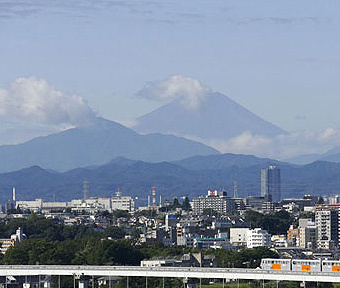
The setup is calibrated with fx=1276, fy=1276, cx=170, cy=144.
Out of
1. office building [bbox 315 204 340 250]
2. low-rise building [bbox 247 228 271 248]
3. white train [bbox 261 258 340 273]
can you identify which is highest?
office building [bbox 315 204 340 250]

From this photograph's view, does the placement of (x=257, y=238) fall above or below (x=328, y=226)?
below

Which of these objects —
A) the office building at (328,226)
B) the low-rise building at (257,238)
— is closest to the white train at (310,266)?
the low-rise building at (257,238)

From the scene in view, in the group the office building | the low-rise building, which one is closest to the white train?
the low-rise building

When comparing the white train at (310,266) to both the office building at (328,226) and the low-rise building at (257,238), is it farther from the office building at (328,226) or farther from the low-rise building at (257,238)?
the office building at (328,226)

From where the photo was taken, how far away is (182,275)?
62375mm

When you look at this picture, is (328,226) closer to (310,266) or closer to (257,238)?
(257,238)

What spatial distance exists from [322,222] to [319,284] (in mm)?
76888

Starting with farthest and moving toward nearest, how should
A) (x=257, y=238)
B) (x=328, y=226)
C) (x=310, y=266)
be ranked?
(x=328, y=226)
(x=257, y=238)
(x=310, y=266)

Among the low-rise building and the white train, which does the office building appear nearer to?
the low-rise building

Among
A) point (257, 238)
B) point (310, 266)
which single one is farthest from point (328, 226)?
point (310, 266)

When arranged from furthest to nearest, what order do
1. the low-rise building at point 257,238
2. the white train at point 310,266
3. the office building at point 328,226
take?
the office building at point 328,226
the low-rise building at point 257,238
the white train at point 310,266

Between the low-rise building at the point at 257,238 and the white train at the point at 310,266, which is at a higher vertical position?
the low-rise building at the point at 257,238


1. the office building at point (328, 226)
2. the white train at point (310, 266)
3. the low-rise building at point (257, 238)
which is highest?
the office building at point (328, 226)

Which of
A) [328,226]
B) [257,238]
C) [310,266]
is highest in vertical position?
[328,226]
